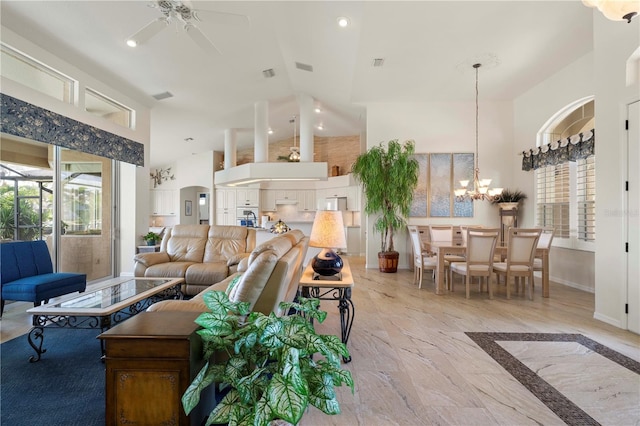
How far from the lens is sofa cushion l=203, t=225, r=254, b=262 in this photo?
4410mm

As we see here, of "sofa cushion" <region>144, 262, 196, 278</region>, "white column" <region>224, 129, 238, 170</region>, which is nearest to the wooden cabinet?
"sofa cushion" <region>144, 262, 196, 278</region>

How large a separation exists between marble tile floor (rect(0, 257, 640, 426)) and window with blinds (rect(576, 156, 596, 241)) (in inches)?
46.2

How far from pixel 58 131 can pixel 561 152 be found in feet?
23.3

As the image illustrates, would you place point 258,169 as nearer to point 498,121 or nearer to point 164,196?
point 164,196

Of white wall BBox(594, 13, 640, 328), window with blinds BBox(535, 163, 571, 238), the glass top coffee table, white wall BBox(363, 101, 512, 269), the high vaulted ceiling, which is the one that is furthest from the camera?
white wall BBox(363, 101, 512, 269)

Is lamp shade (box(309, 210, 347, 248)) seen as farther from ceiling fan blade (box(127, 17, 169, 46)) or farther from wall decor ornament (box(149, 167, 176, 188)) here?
wall decor ornament (box(149, 167, 176, 188))

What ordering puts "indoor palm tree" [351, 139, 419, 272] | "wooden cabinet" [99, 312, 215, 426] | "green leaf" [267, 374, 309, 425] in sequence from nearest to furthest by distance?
"green leaf" [267, 374, 309, 425], "wooden cabinet" [99, 312, 215, 426], "indoor palm tree" [351, 139, 419, 272]

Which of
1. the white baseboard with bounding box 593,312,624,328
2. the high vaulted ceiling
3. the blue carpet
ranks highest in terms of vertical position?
the high vaulted ceiling

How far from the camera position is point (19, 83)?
3.37m

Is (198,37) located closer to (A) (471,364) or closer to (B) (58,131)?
(B) (58,131)

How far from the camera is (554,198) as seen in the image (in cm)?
516

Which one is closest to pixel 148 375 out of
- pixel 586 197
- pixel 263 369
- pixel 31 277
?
pixel 263 369

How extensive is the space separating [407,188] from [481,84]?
225 centimetres

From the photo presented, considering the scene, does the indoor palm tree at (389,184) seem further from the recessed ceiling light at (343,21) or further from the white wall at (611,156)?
the white wall at (611,156)
